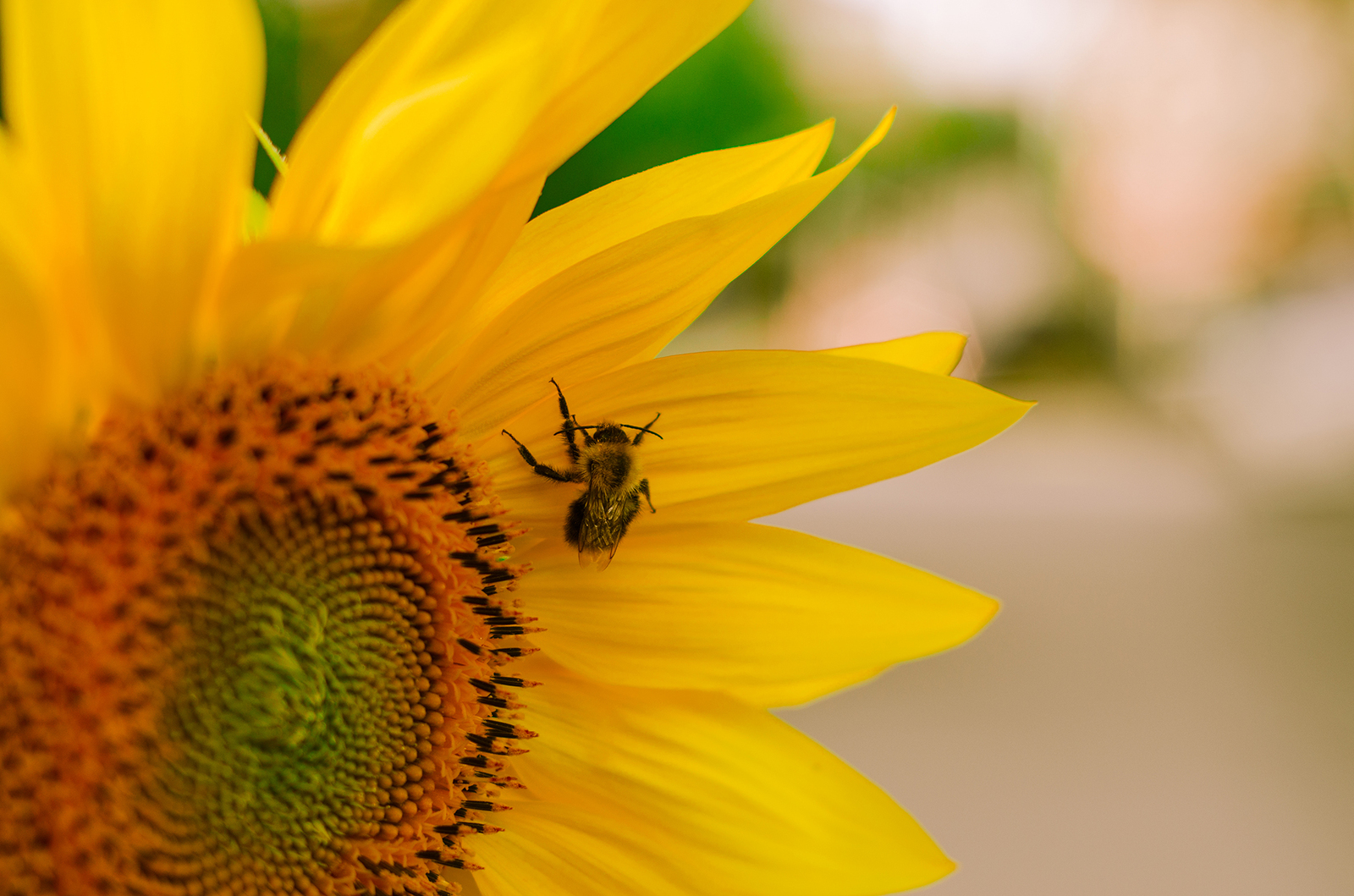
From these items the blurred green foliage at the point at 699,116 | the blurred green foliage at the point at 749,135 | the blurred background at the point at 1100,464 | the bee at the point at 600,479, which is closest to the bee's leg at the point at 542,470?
the bee at the point at 600,479

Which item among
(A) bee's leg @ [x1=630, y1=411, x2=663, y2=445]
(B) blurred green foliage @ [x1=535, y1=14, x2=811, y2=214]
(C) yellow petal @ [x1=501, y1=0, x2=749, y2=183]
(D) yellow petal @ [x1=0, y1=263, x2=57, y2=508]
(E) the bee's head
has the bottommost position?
(D) yellow petal @ [x1=0, y1=263, x2=57, y2=508]

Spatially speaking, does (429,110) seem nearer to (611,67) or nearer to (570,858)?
(611,67)

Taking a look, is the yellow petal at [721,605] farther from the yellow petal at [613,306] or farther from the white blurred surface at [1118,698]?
the white blurred surface at [1118,698]

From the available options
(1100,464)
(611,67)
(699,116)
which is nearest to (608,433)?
(611,67)

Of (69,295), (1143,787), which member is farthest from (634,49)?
(1143,787)

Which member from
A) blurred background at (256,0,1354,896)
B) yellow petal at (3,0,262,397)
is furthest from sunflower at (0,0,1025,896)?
blurred background at (256,0,1354,896)

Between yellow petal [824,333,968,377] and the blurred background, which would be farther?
the blurred background

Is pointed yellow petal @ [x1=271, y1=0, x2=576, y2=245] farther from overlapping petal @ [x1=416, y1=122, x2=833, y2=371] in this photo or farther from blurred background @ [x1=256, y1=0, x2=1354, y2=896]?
blurred background @ [x1=256, y1=0, x2=1354, y2=896]
